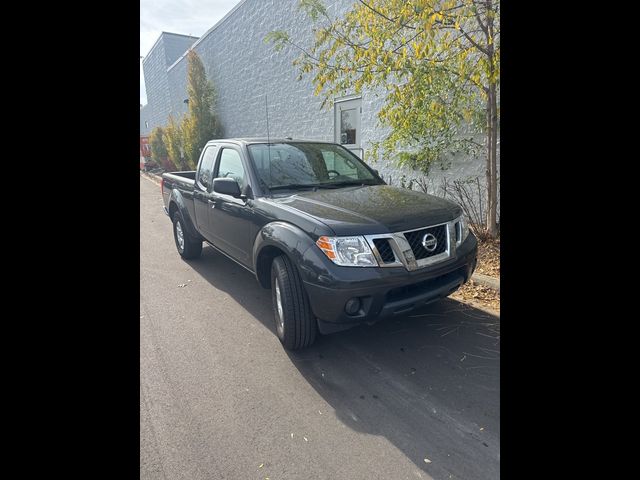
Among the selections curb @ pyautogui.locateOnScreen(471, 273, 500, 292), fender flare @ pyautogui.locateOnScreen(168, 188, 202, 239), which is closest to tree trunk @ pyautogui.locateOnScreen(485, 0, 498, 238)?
curb @ pyautogui.locateOnScreen(471, 273, 500, 292)

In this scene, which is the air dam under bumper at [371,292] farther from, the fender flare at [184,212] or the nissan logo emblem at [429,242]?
the fender flare at [184,212]

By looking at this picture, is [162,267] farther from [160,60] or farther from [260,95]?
[160,60]

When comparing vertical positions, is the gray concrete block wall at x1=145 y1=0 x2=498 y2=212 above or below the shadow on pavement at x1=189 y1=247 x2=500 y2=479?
above

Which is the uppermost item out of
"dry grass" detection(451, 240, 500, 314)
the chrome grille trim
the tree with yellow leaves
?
the tree with yellow leaves

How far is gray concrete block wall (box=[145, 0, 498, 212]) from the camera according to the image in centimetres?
786

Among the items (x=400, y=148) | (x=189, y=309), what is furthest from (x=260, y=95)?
(x=189, y=309)

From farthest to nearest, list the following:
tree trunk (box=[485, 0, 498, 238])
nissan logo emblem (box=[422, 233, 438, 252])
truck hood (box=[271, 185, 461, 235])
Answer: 1. tree trunk (box=[485, 0, 498, 238])
2. nissan logo emblem (box=[422, 233, 438, 252])
3. truck hood (box=[271, 185, 461, 235])

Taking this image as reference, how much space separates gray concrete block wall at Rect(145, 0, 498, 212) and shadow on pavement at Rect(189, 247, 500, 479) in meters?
3.53

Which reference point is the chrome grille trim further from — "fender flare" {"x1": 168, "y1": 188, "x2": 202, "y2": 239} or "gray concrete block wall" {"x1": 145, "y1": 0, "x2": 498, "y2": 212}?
"gray concrete block wall" {"x1": 145, "y1": 0, "x2": 498, "y2": 212}
